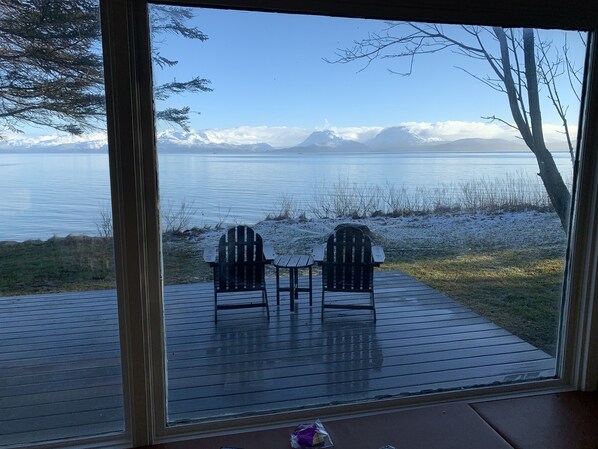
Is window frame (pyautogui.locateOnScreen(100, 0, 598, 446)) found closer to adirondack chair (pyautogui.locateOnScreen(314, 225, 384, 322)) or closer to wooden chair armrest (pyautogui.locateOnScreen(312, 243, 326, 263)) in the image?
adirondack chair (pyautogui.locateOnScreen(314, 225, 384, 322))

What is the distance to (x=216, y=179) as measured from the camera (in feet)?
5.71

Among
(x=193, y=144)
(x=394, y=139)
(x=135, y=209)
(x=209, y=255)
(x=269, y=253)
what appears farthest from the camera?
(x=394, y=139)

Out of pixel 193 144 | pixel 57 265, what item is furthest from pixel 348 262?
pixel 57 265

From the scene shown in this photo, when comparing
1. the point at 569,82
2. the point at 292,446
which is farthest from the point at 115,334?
the point at 569,82

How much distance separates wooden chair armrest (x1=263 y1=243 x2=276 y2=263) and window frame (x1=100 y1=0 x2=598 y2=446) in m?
0.48

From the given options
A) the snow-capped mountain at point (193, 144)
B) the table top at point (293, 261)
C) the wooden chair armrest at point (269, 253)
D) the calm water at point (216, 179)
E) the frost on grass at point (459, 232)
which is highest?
the snow-capped mountain at point (193, 144)

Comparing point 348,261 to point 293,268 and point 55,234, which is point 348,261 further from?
point 55,234

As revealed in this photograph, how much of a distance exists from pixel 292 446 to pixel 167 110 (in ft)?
4.34

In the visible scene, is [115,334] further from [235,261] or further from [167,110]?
[167,110]

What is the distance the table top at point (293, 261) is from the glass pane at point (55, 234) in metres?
0.70

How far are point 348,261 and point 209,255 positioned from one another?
2.17 ft

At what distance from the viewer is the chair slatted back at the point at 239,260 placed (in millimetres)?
1756

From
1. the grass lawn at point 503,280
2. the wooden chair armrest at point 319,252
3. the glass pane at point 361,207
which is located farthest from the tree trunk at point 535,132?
the wooden chair armrest at point 319,252

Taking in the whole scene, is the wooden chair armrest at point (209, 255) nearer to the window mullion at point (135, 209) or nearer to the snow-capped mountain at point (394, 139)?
the window mullion at point (135, 209)
